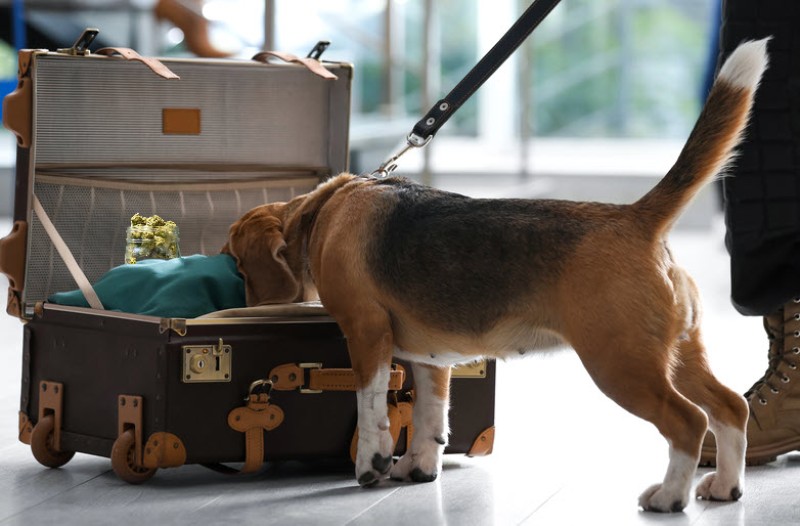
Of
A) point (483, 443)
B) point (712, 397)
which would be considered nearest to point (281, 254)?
point (483, 443)

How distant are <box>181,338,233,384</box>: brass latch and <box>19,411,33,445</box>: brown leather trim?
386mm

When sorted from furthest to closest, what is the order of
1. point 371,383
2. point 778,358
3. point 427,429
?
point 778,358
point 427,429
point 371,383

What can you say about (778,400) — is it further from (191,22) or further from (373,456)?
(191,22)

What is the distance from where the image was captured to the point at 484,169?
741 cm

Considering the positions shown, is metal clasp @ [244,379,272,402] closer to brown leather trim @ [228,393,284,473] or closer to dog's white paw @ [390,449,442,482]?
brown leather trim @ [228,393,284,473]

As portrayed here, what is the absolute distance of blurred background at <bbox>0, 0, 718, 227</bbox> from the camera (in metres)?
6.62

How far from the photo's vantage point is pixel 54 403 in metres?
2.32

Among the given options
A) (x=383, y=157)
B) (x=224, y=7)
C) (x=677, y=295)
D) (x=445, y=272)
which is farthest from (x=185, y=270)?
(x=224, y=7)

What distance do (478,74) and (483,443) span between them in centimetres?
68

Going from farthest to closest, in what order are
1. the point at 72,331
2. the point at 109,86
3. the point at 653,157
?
the point at 653,157 → the point at 109,86 → the point at 72,331

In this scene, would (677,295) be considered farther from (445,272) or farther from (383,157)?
(383,157)

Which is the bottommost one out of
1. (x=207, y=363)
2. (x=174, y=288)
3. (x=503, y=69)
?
(x=207, y=363)

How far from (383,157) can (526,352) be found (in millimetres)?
4605

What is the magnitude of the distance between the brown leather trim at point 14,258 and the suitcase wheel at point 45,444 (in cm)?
30
